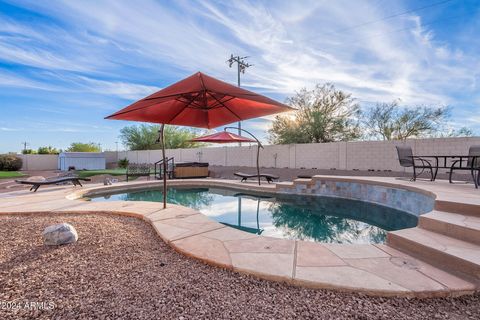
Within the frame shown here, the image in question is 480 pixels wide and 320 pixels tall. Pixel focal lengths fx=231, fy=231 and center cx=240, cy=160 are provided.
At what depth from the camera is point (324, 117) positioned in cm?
1388

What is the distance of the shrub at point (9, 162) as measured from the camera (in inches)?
668

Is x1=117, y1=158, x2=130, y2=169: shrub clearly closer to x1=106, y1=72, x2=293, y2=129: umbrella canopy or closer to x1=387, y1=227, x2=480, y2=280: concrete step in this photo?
x1=106, y1=72, x2=293, y2=129: umbrella canopy

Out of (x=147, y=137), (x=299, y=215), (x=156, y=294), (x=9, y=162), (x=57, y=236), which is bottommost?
(x=299, y=215)

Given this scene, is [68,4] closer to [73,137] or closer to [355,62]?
[355,62]

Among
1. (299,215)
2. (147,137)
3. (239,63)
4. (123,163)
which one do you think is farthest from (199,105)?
(147,137)

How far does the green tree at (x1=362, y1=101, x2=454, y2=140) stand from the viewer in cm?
1222

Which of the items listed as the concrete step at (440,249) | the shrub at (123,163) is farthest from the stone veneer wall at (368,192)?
the shrub at (123,163)

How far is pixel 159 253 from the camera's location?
248 centimetres

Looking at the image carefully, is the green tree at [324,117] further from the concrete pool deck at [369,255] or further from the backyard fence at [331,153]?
the concrete pool deck at [369,255]

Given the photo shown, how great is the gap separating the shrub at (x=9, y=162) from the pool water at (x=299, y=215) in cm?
1652

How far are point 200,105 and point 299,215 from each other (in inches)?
129

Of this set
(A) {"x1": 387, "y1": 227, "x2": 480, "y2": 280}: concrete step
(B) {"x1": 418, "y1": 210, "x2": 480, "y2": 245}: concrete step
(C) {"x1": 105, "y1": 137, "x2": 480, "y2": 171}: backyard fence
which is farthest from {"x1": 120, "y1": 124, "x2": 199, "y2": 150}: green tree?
(A) {"x1": 387, "y1": 227, "x2": 480, "y2": 280}: concrete step

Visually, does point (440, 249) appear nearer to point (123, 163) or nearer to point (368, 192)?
point (368, 192)

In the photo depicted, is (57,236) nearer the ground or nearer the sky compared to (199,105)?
nearer the ground
